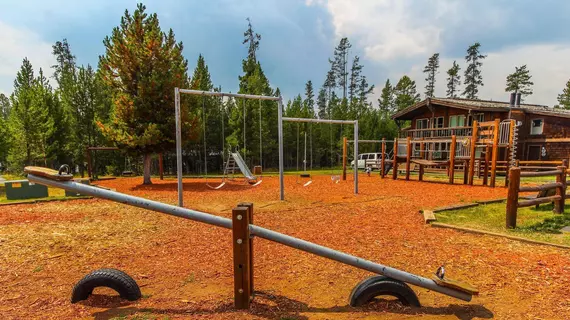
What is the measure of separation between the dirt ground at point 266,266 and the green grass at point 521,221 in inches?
29.6

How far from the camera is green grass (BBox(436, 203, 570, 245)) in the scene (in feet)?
18.8

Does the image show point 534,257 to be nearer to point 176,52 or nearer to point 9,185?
point 9,185

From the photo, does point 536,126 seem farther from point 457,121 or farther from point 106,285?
point 106,285

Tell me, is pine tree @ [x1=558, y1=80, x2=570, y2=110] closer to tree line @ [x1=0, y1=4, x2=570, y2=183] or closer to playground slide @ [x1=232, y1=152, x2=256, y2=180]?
tree line @ [x1=0, y1=4, x2=570, y2=183]

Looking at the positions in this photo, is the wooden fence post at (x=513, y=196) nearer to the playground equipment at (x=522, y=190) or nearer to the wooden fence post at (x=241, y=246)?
the playground equipment at (x=522, y=190)

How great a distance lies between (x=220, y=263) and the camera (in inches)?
175

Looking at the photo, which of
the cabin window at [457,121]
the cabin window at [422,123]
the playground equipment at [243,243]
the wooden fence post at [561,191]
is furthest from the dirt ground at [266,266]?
the cabin window at [422,123]

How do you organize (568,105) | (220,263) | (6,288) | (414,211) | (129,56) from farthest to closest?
(568,105), (129,56), (414,211), (220,263), (6,288)

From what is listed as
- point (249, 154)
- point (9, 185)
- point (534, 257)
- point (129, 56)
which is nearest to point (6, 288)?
point (534, 257)

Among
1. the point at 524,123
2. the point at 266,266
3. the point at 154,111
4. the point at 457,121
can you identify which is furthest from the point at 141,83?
the point at 524,123

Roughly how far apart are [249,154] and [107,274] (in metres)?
26.5

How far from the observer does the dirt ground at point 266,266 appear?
9.71 feet

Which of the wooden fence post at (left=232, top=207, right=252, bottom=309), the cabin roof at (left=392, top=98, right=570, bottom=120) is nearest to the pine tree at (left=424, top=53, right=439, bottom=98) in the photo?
the cabin roof at (left=392, top=98, right=570, bottom=120)

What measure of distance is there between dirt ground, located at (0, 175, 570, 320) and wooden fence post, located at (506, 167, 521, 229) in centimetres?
120
